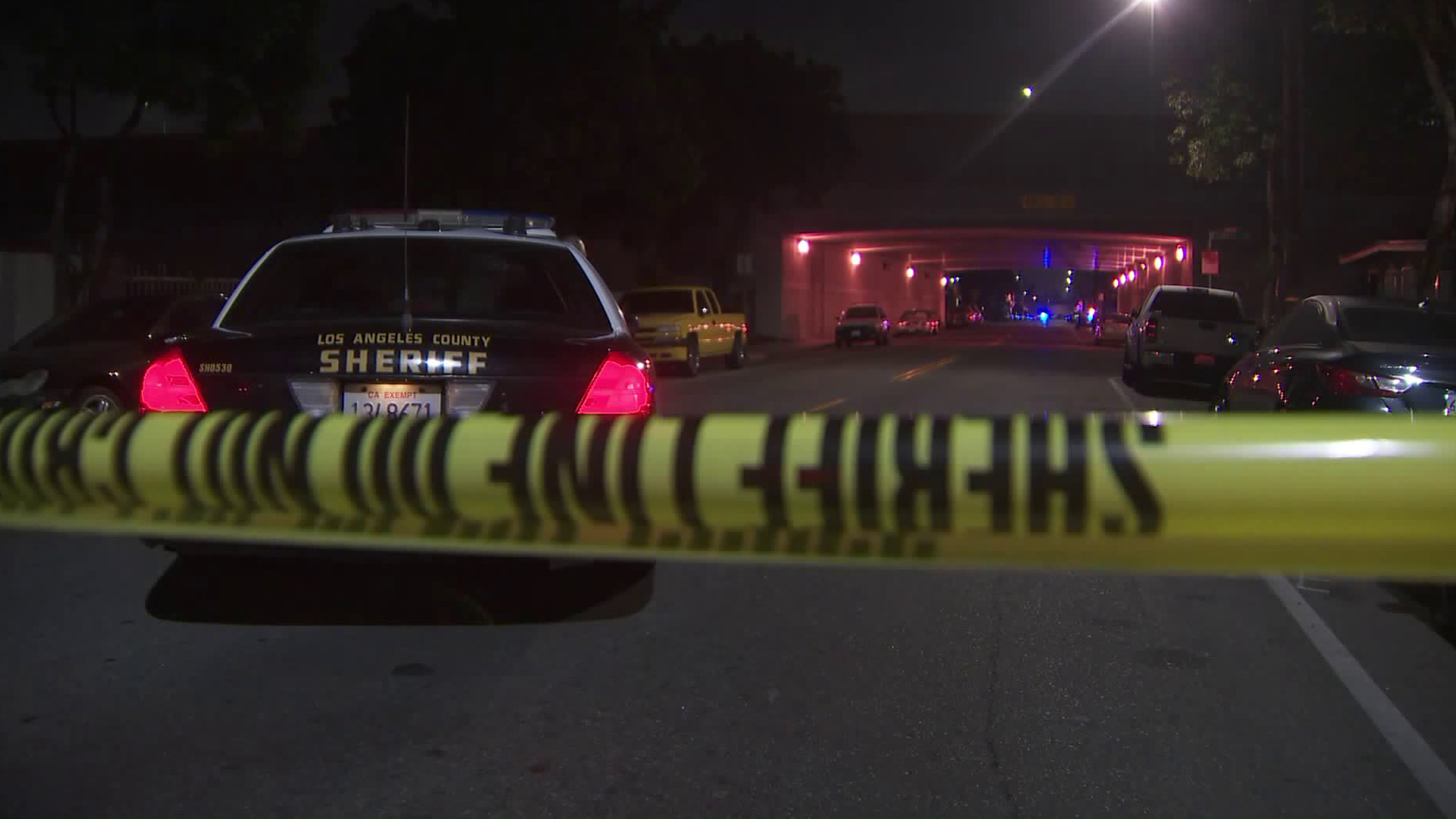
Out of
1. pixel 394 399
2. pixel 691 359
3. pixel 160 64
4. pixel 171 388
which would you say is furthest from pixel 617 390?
pixel 691 359

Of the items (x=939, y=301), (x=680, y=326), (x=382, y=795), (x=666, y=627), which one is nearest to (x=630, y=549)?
(x=382, y=795)

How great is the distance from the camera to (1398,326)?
965 cm

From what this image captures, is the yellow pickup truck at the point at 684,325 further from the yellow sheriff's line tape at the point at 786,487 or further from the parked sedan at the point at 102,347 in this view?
the yellow sheriff's line tape at the point at 786,487

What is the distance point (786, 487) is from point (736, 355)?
96.0ft

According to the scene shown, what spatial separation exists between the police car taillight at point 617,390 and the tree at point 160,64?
55.2ft

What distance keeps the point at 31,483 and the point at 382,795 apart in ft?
5.32

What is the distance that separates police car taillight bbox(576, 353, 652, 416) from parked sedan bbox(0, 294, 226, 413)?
720 centimetres

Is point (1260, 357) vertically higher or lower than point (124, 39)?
lower

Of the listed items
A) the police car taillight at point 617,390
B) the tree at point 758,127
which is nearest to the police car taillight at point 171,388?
the police car taillight at point 617,390

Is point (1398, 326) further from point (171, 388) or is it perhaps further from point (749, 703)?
point (171, 388)

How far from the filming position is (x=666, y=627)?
20.7 feet

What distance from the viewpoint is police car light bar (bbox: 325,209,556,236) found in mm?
7195

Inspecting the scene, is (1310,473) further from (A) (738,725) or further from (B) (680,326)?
(B) (680,326)

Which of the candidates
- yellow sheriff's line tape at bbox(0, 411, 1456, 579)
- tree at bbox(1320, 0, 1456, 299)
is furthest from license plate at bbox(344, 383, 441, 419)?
tree at bbox(1320, 0, 1456, 299)
